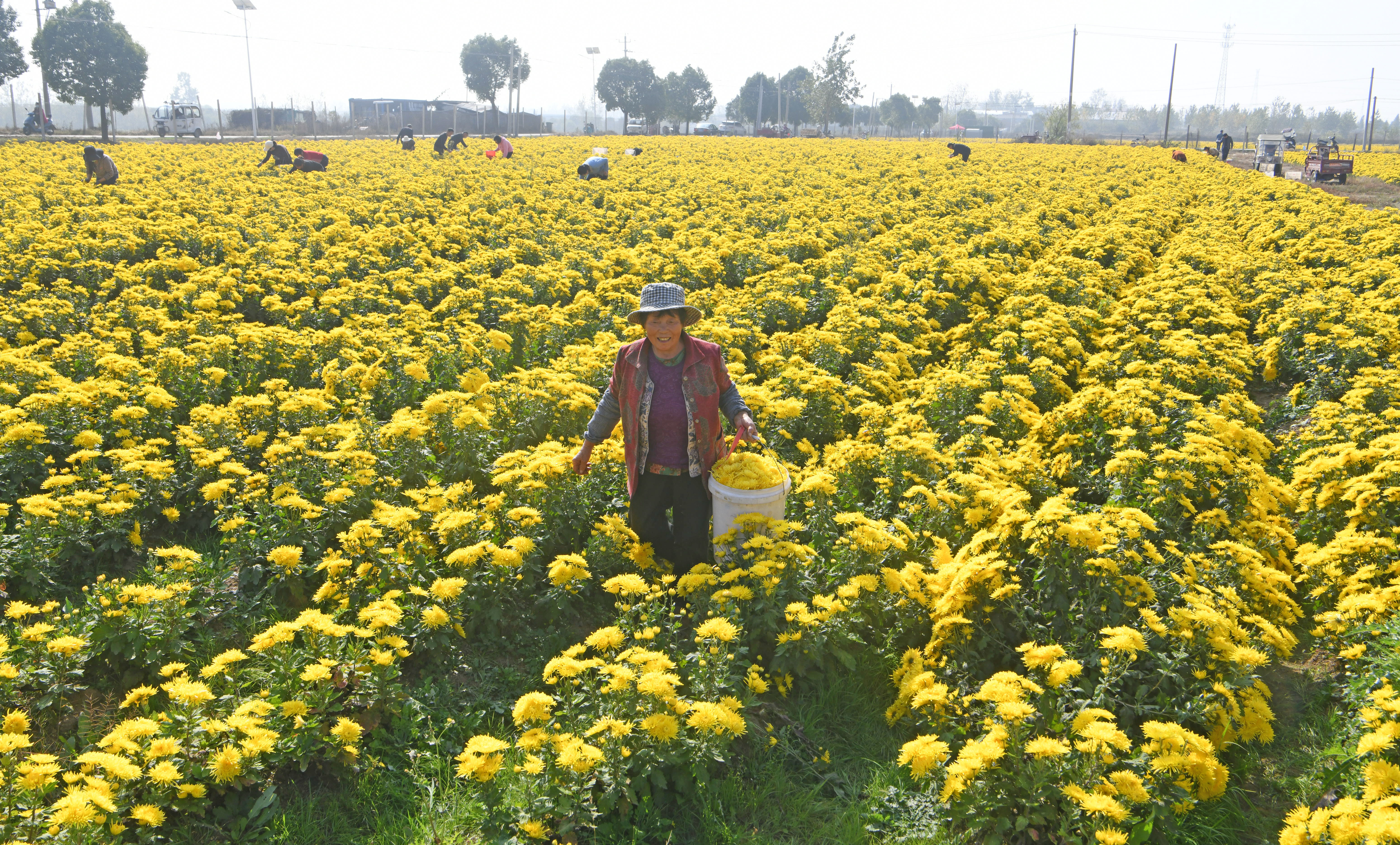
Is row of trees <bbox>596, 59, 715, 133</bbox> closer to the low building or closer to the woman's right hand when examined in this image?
the low building

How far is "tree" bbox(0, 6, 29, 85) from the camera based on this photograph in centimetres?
4831

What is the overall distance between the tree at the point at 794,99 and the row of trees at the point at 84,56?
259 ft

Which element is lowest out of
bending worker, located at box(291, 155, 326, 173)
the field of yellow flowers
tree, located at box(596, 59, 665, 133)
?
the field of yellow flowers

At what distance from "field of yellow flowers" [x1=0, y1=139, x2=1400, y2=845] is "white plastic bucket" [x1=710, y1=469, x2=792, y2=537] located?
153 millimetres

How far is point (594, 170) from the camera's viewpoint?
82.1 feet

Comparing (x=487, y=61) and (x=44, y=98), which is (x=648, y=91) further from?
(x=44, y=98)

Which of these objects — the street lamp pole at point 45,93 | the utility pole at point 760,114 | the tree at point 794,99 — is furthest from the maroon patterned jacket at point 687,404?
the tree at point 794,99

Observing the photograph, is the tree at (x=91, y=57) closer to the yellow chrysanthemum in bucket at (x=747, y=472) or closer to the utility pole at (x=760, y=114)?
the utility pole at (x=760, y=114)

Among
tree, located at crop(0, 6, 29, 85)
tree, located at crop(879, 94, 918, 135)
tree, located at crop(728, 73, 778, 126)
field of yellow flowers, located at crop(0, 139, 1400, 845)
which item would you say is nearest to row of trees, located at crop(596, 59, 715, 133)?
tree, located at crop(728, 73, 778, 126)

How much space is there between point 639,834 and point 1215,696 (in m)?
2.63

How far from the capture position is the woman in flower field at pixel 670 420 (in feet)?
16.7

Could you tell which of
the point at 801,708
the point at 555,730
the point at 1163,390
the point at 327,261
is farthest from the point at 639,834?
the point at 327,261

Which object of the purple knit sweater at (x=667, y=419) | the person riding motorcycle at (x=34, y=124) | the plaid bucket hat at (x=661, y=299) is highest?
the person riding motorcycle at (x=34, y=124)

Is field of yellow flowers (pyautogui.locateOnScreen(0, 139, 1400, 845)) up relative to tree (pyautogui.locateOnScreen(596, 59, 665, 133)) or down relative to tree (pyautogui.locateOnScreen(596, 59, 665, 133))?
down
